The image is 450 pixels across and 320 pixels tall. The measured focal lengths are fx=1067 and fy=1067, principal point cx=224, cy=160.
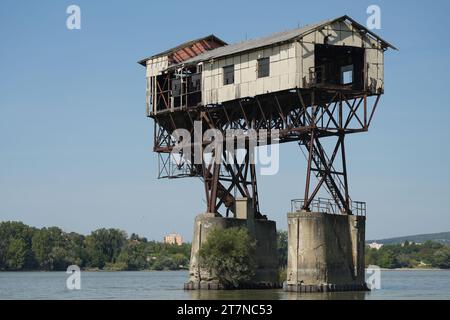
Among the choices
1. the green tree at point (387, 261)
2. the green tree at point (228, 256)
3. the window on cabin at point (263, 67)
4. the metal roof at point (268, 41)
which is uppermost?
the metal roof at point (268, 41)

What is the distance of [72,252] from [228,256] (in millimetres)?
100325

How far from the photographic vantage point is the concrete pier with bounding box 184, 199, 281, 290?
65.1 metres

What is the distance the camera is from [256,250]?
67.4 metres

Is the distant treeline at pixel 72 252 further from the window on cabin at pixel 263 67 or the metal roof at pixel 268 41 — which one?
the window on cabin at pixel 263 67

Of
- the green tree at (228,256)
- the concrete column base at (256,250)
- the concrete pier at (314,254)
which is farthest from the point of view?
the concrete column base at (256,250)

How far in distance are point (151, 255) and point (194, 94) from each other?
113m

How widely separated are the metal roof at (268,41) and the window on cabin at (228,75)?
864mm

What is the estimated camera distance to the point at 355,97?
6234cm

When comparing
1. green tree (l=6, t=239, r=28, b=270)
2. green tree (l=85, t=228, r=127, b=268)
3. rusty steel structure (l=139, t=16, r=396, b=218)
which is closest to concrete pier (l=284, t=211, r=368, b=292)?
rusty steel structure (l=139, t=16, r=396, b=218)

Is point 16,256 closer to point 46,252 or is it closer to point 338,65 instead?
point 46,252

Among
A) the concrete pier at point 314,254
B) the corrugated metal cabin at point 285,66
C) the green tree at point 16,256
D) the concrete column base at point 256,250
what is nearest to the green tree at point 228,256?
the concrete column base at point 256,250

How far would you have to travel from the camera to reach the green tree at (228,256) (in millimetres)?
63719
